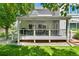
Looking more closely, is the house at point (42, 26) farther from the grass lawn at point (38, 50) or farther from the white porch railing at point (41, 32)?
the grass lawn at point (38, 50)

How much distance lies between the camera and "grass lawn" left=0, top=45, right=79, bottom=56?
21.5 feet

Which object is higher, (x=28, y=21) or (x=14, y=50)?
(x=28, y=21)

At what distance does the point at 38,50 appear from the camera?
660cm

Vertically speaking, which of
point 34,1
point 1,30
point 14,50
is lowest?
point 14,50

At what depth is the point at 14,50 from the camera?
6.60 meters

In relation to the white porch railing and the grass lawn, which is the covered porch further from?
the grass lawn

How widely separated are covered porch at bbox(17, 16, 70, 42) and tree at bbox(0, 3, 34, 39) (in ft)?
0.39

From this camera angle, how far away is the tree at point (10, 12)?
6512 mm

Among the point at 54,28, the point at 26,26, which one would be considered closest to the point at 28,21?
the point at 26,26

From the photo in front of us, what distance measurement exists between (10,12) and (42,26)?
2.27ft

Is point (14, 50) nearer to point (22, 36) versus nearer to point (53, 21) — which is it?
point (22, 36)

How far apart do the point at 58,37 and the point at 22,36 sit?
2.36ft

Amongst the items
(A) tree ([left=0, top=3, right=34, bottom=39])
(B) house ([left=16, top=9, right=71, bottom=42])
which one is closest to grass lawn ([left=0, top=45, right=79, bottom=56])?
(B) house ([left=16, top=9, right=71, bottom=42])

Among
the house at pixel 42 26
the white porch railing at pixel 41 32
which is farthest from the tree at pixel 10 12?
the white porch railing at pixel 41 32
